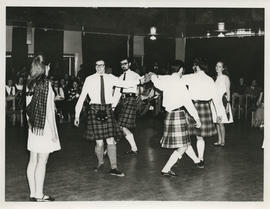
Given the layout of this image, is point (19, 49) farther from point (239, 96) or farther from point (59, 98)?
point (239, 96)

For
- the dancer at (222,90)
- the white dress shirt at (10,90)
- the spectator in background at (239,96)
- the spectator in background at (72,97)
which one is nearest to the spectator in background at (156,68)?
the spectator in background at (239,96)

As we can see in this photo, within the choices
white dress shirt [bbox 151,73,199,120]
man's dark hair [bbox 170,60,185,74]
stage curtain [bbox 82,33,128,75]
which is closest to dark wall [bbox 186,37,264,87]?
stage curtain [bbox 82,33,128,75]

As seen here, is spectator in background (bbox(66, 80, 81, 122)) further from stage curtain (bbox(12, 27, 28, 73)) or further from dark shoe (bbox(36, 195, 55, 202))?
dark shoe (bbox(36, 195, 55, 202))

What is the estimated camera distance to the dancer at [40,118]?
3838mm

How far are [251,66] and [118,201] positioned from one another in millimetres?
10884

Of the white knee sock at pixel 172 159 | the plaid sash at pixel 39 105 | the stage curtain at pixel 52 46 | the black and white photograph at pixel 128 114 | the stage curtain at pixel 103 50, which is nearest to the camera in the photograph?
the plaid sash at pixel 39 105

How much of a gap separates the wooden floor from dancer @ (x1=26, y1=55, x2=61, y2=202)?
556 mm

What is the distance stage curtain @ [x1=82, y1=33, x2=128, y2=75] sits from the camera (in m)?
13.2

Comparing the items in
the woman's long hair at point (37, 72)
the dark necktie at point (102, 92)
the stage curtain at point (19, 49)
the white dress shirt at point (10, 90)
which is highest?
the stage curtain at point (19, 49)

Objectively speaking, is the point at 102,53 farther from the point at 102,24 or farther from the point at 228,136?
the point at 228,136

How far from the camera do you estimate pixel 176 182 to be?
4887mm

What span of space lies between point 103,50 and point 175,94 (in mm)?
9057

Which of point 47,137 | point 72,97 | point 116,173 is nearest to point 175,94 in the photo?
point 116,173

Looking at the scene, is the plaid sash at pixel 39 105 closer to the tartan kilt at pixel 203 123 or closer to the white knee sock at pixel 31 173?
the white knee sock at pixel 31 173
